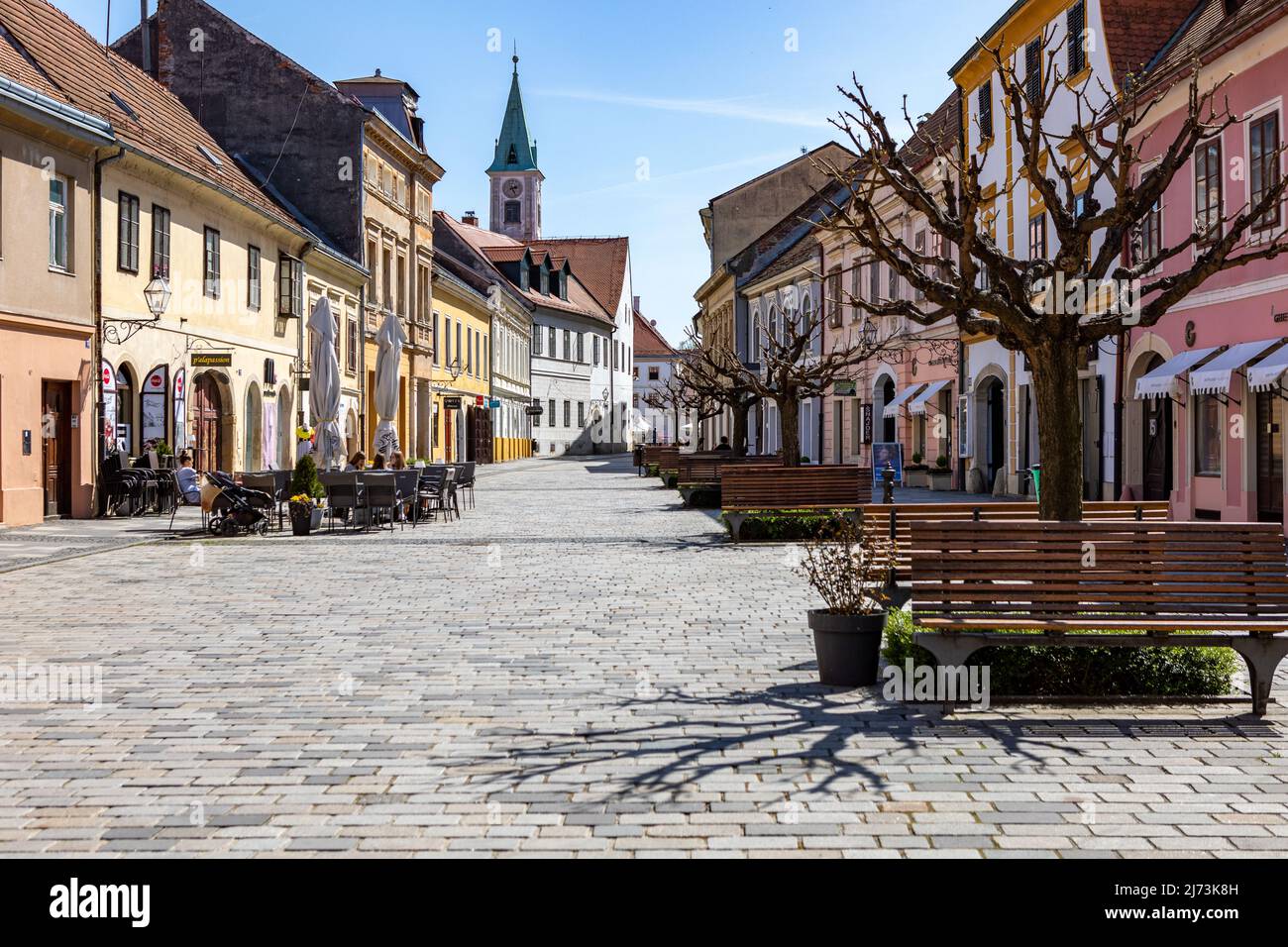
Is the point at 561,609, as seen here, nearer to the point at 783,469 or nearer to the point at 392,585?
the point at 392,585

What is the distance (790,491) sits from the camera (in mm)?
20078

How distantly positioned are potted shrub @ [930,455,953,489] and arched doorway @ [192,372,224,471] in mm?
18342

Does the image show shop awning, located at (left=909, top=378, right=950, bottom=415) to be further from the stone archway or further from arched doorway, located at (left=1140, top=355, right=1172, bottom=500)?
arched doorway, located at (left=1140, top=355, right=1172, bottom=500)

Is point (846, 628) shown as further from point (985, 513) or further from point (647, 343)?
point (647, 343)

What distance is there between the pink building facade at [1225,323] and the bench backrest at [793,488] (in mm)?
5220

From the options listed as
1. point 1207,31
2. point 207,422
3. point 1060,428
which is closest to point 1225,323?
point 1207,31

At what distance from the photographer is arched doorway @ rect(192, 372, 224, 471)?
27859 mm

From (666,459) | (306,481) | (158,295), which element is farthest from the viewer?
(666,459)

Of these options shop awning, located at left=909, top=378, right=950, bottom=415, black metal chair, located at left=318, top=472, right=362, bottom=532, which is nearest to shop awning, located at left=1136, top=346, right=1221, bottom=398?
black metal chair, located at left=318, top=472, right=362, bottom=532

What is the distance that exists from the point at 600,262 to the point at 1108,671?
94.3 m

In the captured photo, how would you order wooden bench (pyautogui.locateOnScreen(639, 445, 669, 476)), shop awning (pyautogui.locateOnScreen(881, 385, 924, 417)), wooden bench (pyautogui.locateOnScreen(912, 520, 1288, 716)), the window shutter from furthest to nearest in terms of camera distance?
wooden bench (pyautogui.locateOnScreen(639, 445, 669, 476)) → shop awning (pyautogui.locateOnScreen(881, 385, 924, 417)) → the window shutter → wooden bench (pyautogui.locateOnScreen(912, 520, 1288, 716))

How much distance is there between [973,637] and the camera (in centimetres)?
716

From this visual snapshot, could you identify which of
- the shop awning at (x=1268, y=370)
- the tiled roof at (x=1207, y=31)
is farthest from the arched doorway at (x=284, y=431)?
the shop awning at (x=1268, y=370)
